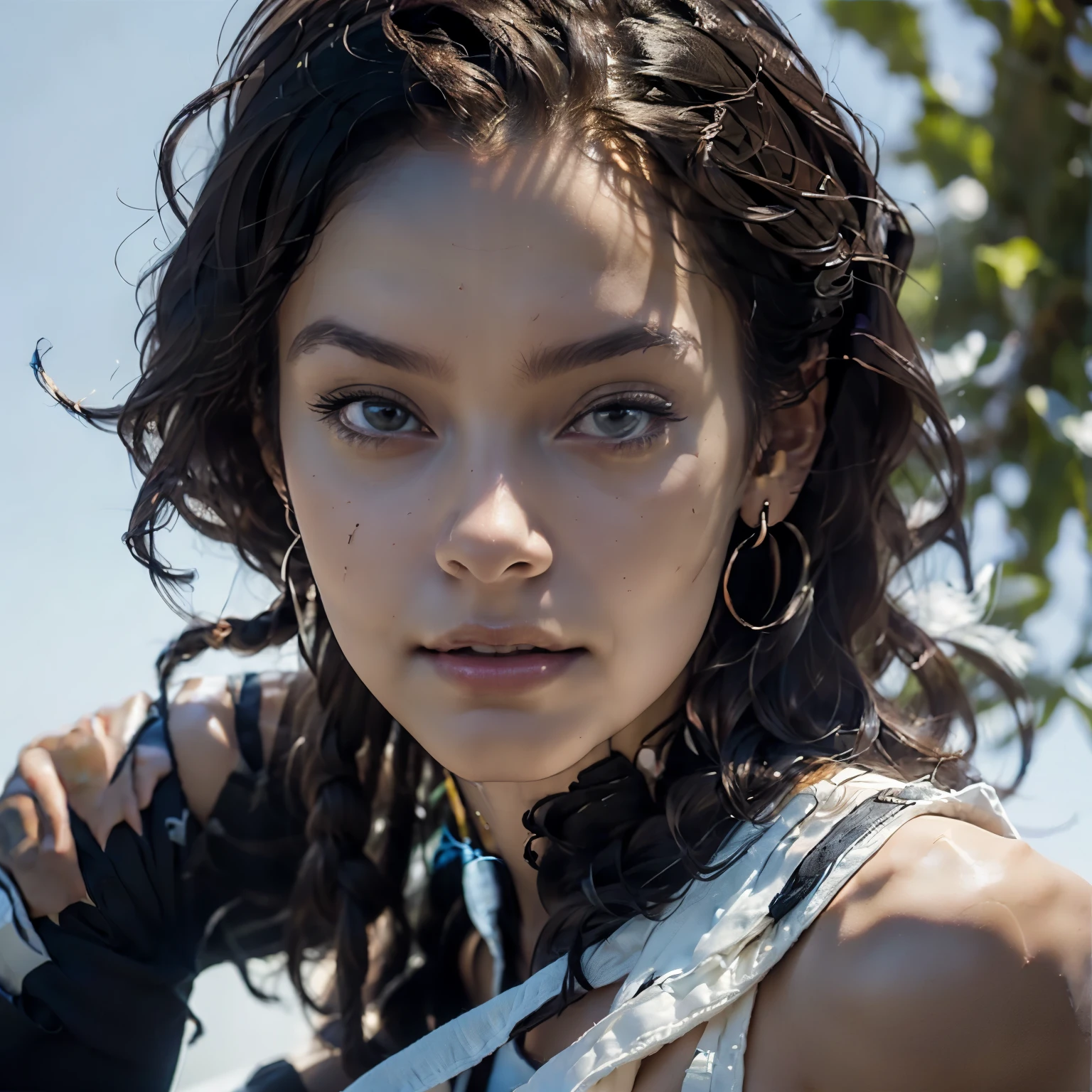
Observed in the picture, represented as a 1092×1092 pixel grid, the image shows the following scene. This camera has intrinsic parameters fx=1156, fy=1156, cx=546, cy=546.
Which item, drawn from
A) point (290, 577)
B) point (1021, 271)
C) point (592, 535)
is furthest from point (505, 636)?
point (1021, 271)

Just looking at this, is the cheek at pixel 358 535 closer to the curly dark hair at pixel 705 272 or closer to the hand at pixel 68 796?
the curly dark hair at pixel 705 272

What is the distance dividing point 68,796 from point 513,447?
90 cm

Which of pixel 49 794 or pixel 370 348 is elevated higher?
pixel 370 348

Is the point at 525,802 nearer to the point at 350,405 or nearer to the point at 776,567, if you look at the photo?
the point at 776,567

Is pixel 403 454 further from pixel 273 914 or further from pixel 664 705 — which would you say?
pixel 273 914

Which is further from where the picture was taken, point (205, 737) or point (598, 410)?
point (205, 737)

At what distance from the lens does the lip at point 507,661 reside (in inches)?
43.5

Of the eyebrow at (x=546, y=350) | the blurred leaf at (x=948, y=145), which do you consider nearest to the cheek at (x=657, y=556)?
Answer: the eyebrow at (x=546, y=350)

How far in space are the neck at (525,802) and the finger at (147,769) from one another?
0.43 m

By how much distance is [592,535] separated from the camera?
1106 mm

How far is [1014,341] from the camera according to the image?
82.2 inches

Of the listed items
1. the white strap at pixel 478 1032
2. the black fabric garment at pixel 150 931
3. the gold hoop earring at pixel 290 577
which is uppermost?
the gold hoop earring at pixel 290 577

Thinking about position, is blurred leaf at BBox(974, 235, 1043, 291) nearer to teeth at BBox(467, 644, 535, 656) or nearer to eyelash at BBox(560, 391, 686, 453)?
eyelash at BBox(560, 391, 686, 453)

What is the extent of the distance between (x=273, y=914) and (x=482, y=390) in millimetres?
1068
